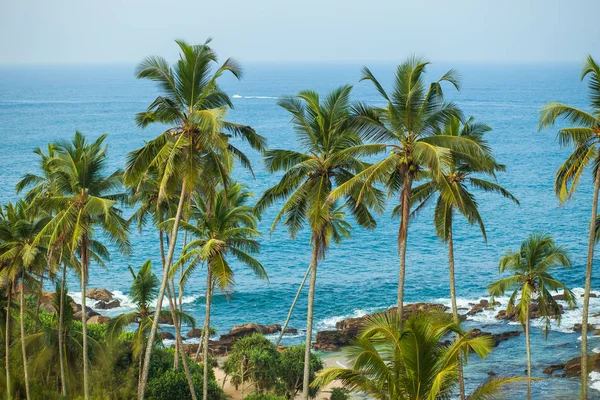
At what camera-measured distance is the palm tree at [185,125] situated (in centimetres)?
2481

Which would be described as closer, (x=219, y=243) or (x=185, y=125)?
(x=185, y=125)

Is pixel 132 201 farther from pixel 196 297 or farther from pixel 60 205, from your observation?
pixel 196 297

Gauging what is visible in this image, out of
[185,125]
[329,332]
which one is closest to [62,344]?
[185,125]

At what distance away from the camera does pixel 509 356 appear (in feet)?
152

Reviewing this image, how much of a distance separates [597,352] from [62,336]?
30.6 meters

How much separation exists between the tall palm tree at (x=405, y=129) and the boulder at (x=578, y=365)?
2192 cm

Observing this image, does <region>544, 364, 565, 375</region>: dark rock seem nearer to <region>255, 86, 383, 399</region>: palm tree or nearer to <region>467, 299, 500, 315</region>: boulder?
<region>467, 299, 500, 315</region>: boulder

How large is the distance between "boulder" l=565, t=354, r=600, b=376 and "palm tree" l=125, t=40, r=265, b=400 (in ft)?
87.1

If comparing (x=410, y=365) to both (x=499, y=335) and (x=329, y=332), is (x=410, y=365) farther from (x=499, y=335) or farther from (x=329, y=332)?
(x=499, y=335)

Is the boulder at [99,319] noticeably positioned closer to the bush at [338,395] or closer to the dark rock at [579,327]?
the bush at [338,395]

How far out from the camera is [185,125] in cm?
2514

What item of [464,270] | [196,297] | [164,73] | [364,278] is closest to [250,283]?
[196,297]

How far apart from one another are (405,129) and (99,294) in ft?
130

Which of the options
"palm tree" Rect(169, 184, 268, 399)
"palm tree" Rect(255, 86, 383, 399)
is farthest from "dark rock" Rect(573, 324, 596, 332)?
"palm tree" Rect(169, 184, 268, 399)
